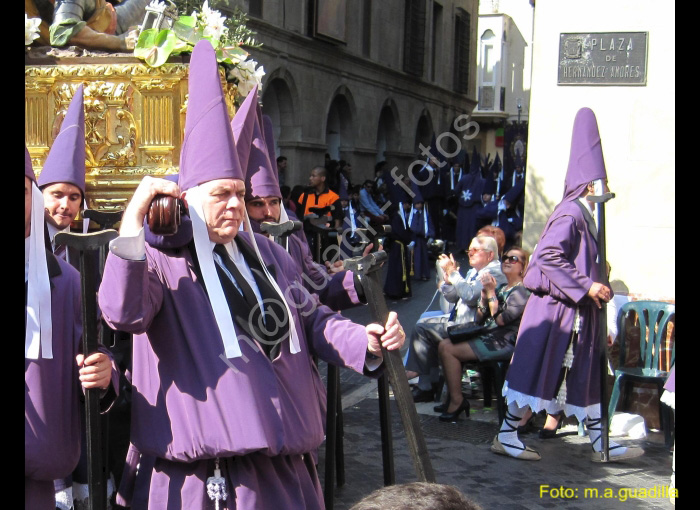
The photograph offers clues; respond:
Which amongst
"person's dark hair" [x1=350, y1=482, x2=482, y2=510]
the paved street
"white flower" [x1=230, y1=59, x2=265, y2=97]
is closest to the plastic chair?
the paved street

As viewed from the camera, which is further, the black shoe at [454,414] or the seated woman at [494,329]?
the black shoe at [454,414]

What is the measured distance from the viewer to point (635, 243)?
309 inches

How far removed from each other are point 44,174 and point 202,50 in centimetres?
151

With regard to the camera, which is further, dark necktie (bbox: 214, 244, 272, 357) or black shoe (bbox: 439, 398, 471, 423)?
black shoe (bbox: 439, 398, 471, 423)

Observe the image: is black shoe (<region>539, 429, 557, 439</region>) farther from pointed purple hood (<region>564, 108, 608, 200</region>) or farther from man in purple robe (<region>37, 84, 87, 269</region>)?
man in purple robe (<region>37, 84, 87, 269</region>)

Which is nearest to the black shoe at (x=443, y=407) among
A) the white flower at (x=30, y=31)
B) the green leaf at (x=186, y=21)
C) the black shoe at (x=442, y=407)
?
the black shoe at (x=442, y=407)

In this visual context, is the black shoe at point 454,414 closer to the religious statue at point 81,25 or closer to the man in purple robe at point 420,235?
the religious statue at point 81,25

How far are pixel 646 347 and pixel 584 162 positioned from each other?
5.56ft

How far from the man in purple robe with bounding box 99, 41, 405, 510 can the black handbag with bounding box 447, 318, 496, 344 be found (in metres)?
4.11

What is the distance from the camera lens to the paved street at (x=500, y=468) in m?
5.67

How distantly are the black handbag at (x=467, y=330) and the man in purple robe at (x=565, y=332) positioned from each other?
0.77 m

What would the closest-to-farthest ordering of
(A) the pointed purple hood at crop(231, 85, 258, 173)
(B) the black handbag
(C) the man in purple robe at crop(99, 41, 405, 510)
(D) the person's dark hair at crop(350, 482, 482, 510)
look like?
(D) the person's dark hair at crop(350, 482, 482, 510)
(C) the man in purple robe at crop(99, 41, 405, 510)
(A) the pointed purple hood at crop(231, 85, 258, 173)
(B) the black handbag

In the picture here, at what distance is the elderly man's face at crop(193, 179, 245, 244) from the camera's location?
322 cm
